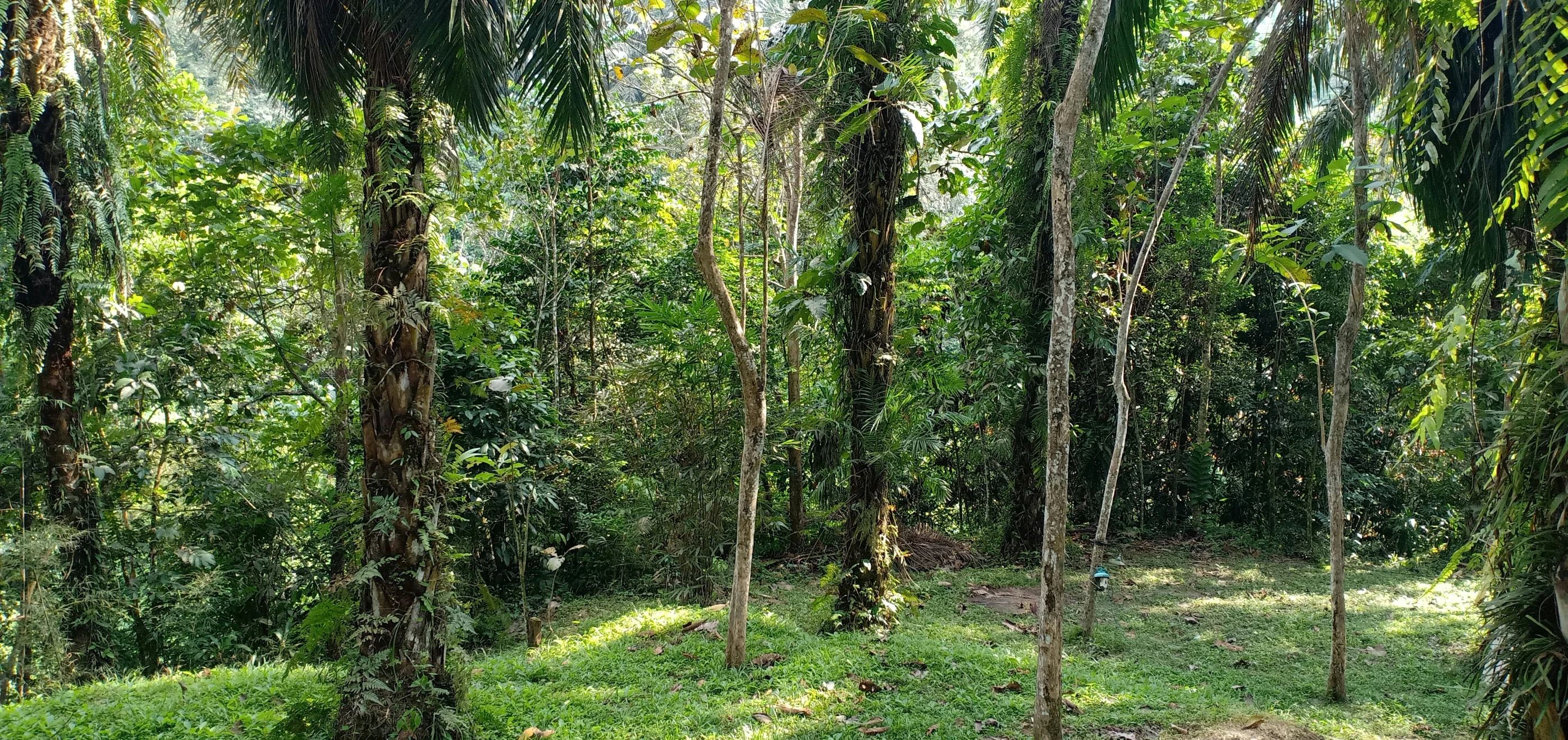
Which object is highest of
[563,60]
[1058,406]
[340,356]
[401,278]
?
[563,60]

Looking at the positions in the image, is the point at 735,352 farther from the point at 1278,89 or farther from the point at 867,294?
the point at 1278,89

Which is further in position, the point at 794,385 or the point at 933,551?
the point at 794,385

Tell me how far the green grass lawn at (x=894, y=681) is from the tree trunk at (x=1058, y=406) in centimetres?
70

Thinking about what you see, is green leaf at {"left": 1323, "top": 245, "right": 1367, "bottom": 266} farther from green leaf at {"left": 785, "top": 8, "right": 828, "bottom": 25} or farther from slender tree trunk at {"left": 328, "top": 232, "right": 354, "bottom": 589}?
slender tree trunk at {"left": 328, "top": 232, "right": 354, "bottom": 589}

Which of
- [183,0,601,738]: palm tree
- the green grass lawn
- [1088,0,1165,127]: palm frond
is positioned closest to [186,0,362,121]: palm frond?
[183,0,601,738]: palm tree

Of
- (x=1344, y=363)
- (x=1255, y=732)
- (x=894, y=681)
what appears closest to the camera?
(x=1255, y=732)

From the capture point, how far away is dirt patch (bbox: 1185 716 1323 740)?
11.7ft

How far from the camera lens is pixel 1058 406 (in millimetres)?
3250

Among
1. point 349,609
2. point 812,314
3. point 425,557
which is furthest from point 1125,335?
point 349,609

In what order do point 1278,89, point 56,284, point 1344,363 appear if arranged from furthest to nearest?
point 1278,89
point 56,284
point 1344,363

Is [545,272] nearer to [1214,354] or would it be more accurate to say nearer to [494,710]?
[494,710]

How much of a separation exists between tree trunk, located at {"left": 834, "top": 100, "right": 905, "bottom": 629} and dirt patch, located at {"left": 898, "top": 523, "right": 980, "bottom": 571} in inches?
101

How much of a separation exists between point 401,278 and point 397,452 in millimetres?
772

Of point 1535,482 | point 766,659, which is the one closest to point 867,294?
point 766,659
